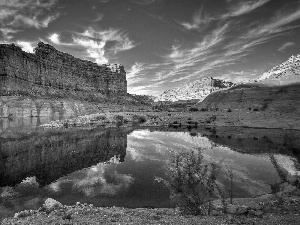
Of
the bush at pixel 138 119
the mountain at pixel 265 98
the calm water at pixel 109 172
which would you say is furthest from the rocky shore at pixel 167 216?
the bush at pixel 138 119

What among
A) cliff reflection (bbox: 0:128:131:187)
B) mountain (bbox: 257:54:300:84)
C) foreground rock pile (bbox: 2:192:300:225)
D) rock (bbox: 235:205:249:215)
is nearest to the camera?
foreground rock pile (bbox: 2:192:300:225)

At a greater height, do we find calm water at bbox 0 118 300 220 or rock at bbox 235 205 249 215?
rock at bbox 235 205 249 215

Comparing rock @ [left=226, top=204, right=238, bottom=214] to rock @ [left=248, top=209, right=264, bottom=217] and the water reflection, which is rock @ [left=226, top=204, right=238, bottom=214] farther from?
the water reflection

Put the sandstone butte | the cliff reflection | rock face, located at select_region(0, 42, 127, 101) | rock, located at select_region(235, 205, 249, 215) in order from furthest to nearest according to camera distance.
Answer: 1. rock face, located at select_region(0, 42, 127, 101)
2. the sandstone butte
3. the cliff reflection
4. rock, located at select_region(235, 205, 249, 215)

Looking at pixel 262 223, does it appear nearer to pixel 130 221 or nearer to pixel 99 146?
pixel 130 221

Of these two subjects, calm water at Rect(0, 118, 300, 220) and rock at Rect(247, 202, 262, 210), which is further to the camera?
calm water at Rect(0, 118, 300, 220)

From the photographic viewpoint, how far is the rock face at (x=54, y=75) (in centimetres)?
10200

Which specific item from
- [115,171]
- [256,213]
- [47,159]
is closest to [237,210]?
[256,213]

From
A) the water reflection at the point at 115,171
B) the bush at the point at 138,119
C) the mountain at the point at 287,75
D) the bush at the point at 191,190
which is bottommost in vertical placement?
the water reflection at the point at 115,171

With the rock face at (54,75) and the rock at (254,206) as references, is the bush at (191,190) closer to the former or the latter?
the rock at (254,206)

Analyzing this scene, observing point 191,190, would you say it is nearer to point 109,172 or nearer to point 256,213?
point 256,213

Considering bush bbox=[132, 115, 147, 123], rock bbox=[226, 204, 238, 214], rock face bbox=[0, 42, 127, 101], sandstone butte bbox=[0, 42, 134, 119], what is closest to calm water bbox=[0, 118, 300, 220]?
rock bbox=[226, 204, 238, 214]

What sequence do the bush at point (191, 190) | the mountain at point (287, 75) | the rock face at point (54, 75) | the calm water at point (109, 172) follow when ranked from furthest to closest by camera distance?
the rock face at point (54, 75) → the mountain at point (287, 75) → the calm water at point (109, 172) → the bush at point (191, 190)

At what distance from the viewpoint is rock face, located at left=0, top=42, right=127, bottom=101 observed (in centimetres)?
10200
